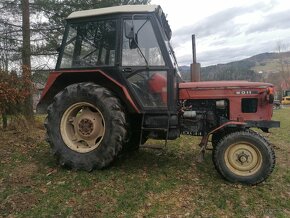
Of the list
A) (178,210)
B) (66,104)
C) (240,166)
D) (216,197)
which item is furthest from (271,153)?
(66,104)

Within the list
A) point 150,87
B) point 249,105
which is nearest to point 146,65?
point 150,87

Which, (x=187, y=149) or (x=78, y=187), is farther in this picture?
(x=187, y=149)

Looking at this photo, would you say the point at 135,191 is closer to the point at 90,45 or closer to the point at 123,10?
the point at 90,45

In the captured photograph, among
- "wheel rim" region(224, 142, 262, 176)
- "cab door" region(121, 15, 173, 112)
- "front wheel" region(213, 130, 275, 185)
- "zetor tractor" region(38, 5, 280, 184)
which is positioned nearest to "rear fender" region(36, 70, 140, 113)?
"zetor tractor" region(38, 5, 280, 184)

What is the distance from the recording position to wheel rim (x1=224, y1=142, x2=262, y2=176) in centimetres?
477

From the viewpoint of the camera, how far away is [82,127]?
5.34 m

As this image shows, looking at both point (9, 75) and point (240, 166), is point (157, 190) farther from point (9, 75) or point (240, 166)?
point (9, 75)

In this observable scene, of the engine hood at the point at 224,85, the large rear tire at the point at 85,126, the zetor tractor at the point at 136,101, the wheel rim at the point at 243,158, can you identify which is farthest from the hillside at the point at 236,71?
the wheel rim at the point at 243,158

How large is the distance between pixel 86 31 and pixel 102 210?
9.94 ft

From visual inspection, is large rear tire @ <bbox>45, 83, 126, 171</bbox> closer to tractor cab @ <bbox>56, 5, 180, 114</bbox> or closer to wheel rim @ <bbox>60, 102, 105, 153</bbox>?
wheel rim @ <bbox>60, 102, 105, 153</bbox>

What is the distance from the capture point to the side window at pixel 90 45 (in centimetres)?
526

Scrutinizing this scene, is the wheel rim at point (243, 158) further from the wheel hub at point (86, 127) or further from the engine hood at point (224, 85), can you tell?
the wheel hub at point (86, 127)

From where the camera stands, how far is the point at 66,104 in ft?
17.4

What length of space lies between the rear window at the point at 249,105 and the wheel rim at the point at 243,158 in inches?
25.0
